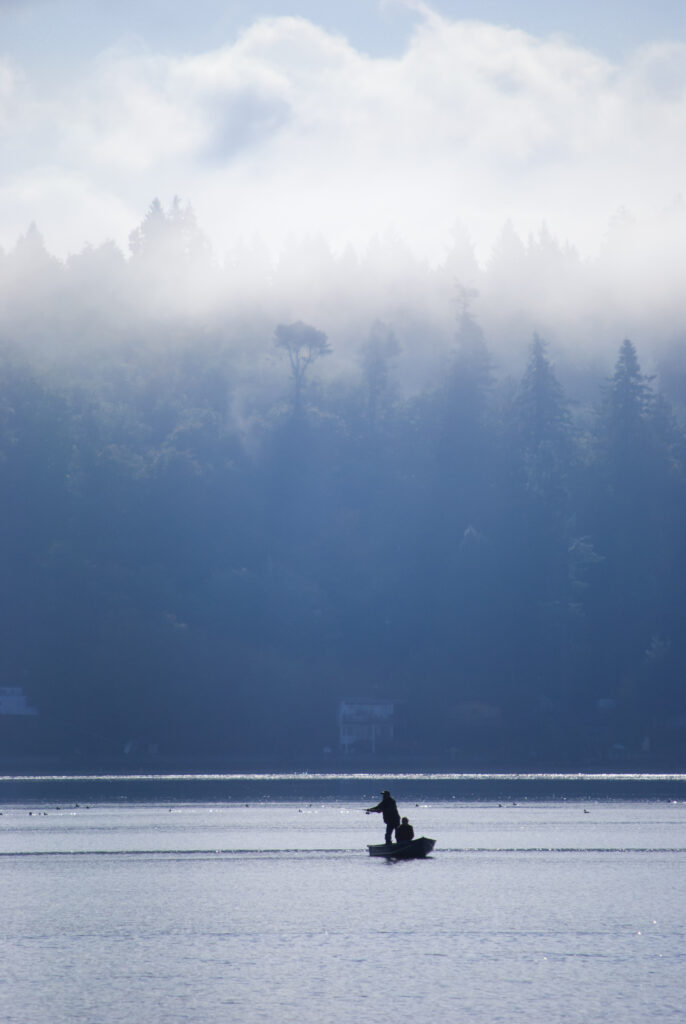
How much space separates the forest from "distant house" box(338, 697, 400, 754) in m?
1.12

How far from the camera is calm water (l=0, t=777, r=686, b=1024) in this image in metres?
32.5

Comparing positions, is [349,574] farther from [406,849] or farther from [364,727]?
[406,849]

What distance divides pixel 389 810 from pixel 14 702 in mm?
101298

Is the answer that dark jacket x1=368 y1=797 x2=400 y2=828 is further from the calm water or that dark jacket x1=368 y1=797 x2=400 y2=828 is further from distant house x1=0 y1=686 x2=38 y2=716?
distant house x1=0 y1=686 x2=38 y2=716

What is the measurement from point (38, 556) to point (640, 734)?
65050 millimetres

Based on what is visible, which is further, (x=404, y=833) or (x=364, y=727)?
(x=364, y=727)

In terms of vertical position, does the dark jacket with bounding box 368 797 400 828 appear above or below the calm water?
above

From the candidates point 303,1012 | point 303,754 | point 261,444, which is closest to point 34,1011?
point 303,1012

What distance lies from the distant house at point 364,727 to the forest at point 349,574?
112cm

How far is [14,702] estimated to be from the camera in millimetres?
157500

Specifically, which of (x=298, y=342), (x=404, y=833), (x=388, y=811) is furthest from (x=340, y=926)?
(x=298, y=342)

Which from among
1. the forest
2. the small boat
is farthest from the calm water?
the forest

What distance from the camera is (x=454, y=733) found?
162m

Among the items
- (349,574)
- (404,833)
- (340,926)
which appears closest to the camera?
(340,926)
